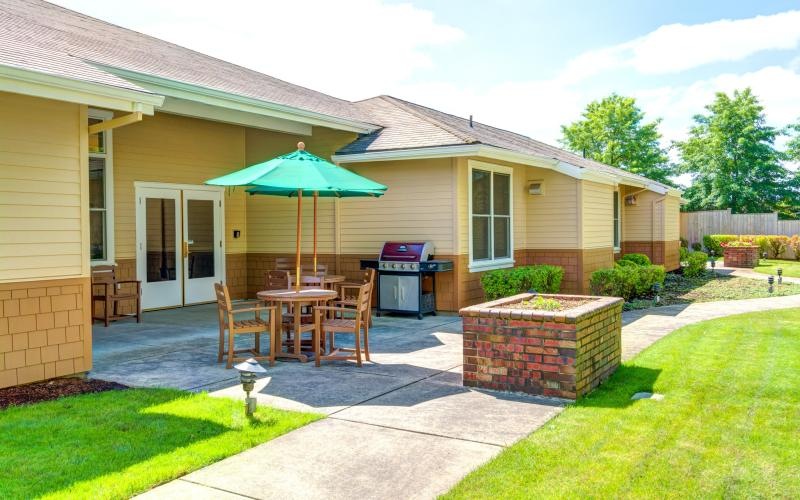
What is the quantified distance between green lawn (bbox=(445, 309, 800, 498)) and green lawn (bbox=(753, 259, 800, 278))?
13.4m

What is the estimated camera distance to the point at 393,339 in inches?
320

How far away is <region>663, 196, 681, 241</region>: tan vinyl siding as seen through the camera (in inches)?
718

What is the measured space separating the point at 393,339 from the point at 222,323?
234 cm

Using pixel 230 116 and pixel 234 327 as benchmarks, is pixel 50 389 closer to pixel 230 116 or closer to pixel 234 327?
pixel 234 327

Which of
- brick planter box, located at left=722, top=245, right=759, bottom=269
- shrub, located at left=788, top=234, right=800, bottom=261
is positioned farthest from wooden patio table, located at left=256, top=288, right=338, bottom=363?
shrub, located at left=788, top=234, right=800, bottom=261

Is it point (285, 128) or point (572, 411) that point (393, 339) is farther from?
point (285, 128)

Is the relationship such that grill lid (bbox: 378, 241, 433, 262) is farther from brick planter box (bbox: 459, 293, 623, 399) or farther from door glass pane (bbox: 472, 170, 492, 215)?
brick planter box (bbox: 459, 293, 623, 399)

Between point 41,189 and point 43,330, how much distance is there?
1.23 meters

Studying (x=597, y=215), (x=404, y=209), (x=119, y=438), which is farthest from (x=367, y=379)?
(x=597, y=215)

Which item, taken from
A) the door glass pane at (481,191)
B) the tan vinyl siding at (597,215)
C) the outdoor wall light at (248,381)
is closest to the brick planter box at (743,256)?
the tan vinyl siding at (597,215)

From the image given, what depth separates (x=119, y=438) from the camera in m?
4.18

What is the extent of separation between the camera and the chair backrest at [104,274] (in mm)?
9414

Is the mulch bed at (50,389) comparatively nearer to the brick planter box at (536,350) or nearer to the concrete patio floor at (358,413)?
the concrete patio floor at (358,413)

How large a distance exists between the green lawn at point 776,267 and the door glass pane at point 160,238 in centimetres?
1528
